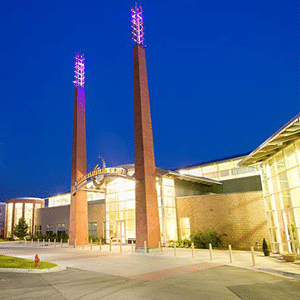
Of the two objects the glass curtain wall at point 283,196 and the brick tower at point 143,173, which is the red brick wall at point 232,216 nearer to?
the glass curtain wall at point 283,196

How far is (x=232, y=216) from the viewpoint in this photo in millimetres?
27391

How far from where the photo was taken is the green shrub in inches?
1042

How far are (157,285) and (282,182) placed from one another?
12.7 metres

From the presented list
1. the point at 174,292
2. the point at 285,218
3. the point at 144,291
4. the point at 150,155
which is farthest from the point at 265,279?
the point at 150,155

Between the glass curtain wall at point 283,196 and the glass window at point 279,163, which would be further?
the glass window at point 279,163

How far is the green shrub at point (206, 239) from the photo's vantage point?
1042 inches

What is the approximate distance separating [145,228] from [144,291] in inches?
580

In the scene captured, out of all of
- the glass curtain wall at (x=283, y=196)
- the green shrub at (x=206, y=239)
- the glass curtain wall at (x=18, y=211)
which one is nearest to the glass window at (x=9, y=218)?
the glass curtain wall at (x=18, y=211)

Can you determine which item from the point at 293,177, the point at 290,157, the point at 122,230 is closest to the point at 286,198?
the point at 293,177

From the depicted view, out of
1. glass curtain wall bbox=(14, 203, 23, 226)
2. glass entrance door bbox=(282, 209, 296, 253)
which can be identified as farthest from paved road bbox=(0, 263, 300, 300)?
glass curtain wall bbox=(14, 203, 23, 226)

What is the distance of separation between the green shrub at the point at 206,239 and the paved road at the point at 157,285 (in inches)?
471

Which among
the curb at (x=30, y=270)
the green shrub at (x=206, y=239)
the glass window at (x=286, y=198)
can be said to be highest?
the glass window at (x=286, y=198)

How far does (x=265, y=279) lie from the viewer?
12086 mm

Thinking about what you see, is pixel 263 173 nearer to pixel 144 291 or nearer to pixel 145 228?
pixel 145 228
